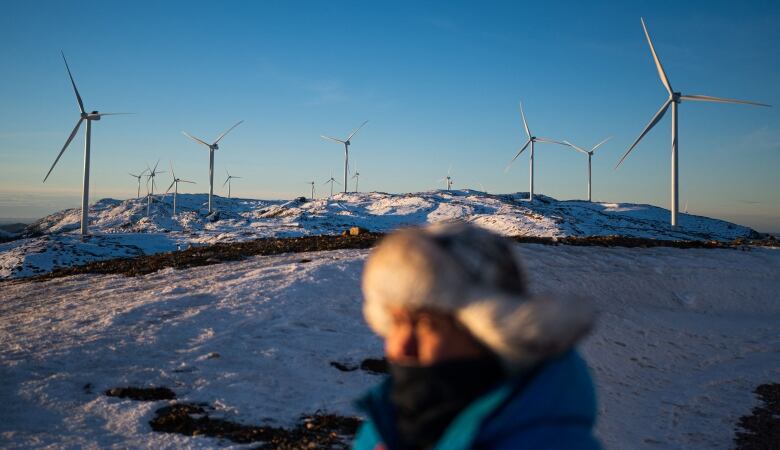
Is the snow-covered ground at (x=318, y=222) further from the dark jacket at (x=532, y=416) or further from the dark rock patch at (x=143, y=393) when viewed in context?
the dark rock patch at (x=143, y=393)

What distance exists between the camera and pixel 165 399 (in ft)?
27.6

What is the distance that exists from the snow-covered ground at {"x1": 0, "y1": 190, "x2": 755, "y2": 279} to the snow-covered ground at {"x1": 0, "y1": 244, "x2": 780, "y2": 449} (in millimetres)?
3615

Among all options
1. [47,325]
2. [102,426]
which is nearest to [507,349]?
[102,426]

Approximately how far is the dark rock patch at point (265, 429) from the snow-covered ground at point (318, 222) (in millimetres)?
3174

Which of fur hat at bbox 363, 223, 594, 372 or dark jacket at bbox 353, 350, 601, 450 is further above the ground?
fur hat at bbox 363, 223, 594, 372

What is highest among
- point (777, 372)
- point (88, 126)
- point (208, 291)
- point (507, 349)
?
point (88, 126)

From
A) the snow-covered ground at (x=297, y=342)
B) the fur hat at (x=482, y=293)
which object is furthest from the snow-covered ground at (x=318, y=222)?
the snow-covered ground at (x=297, y=342)

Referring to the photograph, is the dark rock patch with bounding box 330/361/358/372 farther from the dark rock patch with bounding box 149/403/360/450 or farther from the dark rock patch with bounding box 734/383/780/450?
the dark rock patch with bounding box 734/383/780/450

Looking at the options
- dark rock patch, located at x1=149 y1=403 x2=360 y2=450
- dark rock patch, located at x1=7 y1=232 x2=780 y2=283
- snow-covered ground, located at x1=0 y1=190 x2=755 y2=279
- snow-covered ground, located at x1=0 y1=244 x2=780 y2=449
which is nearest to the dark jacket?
snow-covered ground, located at x1=0 y1=190 x2=755 y2=279

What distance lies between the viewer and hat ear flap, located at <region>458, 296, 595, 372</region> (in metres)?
1.67

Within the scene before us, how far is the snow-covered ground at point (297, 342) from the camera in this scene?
27.1ft

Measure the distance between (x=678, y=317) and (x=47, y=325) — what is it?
1559cm

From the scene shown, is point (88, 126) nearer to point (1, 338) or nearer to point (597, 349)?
point (1, 338)

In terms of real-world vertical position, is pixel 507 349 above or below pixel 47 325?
above
